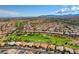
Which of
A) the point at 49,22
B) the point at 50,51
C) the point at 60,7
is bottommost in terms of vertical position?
the point at 50,51

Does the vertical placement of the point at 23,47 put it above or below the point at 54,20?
below

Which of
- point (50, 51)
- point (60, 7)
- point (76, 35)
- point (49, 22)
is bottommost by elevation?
point (50, 51)

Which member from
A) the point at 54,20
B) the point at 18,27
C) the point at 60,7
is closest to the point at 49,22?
the point at 54,20

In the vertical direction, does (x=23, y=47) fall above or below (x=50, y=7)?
below

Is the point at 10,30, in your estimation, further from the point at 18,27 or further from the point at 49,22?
the point at 49,22
